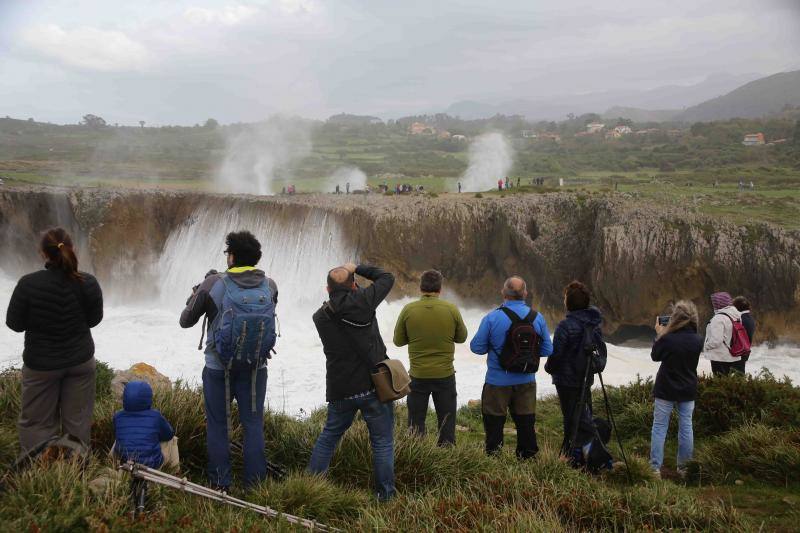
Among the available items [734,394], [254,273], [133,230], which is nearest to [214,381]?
[254,273]

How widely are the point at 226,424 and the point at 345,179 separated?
40.3 m

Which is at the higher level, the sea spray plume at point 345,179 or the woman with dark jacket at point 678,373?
the sea spray plume at point 345,179

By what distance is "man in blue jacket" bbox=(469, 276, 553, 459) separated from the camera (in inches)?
211

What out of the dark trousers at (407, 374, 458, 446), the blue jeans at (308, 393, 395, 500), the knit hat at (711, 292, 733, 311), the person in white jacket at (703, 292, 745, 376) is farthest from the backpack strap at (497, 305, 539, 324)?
the knit hat at (711, 292, 733, 311)

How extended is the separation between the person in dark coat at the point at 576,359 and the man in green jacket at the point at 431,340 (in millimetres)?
870

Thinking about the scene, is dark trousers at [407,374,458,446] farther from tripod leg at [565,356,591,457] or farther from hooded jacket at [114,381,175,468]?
hooded jacket at [114,381,175,468]

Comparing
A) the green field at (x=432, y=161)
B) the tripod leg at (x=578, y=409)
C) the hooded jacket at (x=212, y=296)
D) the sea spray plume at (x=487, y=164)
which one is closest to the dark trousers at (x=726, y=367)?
the tripod leg at (x=578, y=409)

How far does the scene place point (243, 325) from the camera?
411 cm

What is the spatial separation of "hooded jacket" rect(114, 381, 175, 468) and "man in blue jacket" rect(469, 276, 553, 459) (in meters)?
2.60

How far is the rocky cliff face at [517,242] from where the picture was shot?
15.2m

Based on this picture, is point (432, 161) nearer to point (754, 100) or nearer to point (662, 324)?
point (662, 324)

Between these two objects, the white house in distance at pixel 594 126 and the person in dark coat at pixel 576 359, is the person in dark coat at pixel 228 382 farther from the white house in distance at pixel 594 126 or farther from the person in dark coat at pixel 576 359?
the white house in distance at pixel 594 126

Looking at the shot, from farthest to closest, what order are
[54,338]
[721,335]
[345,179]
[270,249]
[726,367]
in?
[345,179] < [270,249] < [726,367] < [721,335] < [54,338]

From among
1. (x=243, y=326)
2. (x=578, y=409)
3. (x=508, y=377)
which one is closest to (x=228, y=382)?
(x=243, y=326)
